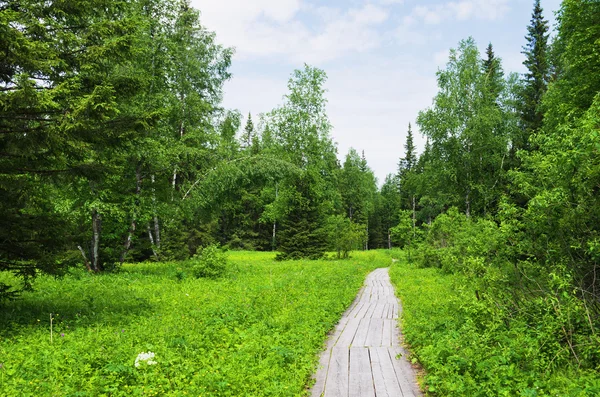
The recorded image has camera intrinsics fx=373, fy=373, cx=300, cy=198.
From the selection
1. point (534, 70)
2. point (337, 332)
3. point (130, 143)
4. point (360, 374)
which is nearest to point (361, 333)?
point (337, 332)

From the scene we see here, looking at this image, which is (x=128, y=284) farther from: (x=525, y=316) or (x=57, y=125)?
(x=525, y=316)

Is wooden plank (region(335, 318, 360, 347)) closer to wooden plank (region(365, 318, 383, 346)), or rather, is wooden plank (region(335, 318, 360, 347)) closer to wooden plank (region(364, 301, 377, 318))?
wooden plank (region(365, 318, 383, 346))

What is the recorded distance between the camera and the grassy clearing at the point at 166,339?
4.71 metres

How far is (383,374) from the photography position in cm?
567

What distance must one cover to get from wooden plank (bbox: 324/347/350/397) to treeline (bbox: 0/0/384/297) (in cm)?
554

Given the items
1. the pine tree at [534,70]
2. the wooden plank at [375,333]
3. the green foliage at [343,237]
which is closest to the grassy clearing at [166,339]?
the wooden plank at [375,333]

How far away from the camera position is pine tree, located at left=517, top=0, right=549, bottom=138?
26844 millimetres

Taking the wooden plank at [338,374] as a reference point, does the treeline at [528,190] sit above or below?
above

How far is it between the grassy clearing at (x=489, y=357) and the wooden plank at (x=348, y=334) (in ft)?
3.68

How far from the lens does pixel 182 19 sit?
62.3 ft

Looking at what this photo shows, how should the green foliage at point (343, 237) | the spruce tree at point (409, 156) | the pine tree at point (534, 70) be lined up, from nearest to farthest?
the pine tree at point (534, 70) → the green foliage at point (343, 237) → the spruce tree at point (409, 156)

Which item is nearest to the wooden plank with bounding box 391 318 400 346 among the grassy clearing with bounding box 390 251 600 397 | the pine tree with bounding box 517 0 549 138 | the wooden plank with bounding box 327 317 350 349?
the grassy clearing with bounding box 390 251 600 397

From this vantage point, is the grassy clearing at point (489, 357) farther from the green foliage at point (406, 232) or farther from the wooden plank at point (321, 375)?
the green foliage at point (406, 232)

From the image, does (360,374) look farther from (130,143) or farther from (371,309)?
(130,143)
